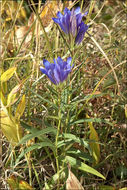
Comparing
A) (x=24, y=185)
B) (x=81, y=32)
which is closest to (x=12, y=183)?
(x=24, y=185)

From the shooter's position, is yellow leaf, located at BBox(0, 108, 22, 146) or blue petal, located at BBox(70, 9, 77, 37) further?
yellow leaf, located at BBox(0, 108, 22, 146)

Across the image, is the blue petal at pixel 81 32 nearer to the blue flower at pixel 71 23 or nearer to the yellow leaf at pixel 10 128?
the blue flower at pixel 71 23

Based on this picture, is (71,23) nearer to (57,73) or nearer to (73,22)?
(73,22)

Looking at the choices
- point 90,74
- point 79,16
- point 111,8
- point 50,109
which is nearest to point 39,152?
point 50,109

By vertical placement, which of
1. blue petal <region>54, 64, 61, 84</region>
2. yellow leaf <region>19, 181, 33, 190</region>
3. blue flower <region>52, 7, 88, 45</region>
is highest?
blue flower <region>52, 7, 88, 45</region>

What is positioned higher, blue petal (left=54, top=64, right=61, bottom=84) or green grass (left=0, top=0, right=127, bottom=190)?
Answer: blue petal (left=54, top=64, right=61, bottom=84)

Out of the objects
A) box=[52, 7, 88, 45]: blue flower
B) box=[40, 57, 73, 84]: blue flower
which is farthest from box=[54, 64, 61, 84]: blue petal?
box=[52, 7, 88, 45]: blue flower

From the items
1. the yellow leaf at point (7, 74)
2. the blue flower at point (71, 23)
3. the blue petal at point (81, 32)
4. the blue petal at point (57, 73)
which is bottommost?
the blue petal at point (57, 73)

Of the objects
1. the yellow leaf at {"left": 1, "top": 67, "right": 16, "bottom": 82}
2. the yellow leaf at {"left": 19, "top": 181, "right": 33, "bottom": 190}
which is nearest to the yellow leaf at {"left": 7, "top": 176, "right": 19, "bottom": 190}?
the yellow leaf at {"left": 19, "top": 181, "right": 33, "bottom": 190}

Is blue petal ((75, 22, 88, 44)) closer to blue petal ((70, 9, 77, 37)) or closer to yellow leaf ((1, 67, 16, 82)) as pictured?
blue petal ((70, 9, 77, 37))

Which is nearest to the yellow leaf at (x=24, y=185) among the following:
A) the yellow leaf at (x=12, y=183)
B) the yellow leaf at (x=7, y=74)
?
the yellow leaf at (x=12, y=183)
